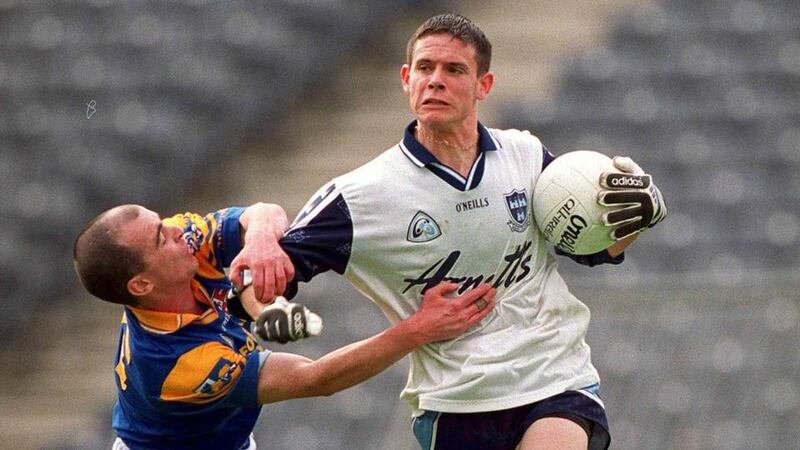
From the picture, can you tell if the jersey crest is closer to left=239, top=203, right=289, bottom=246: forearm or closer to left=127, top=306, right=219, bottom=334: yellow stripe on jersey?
A: left=239, top=203, right=289, bottom=246: forearm

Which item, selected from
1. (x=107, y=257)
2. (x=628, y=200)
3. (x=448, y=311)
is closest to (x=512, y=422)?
(x=448, y=311)

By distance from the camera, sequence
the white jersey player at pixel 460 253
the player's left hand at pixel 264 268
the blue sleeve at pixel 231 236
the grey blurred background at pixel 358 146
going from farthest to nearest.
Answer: the grey blurred background at pixel 358 146, the blue sleeve at pixel 231 236, the white jersey player at pixel 460 253, the player's left hand at pixel 264 268

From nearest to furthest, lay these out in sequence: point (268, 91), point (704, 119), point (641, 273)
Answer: point (641, 273) → point (704, 119) → point (268, 91)

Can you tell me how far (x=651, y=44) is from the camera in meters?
11.7

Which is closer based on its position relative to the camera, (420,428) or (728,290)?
(420,428)

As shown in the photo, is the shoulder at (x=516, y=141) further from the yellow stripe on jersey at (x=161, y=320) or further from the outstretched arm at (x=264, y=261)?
the yellow stripe on jersey at (x=161, y=320)

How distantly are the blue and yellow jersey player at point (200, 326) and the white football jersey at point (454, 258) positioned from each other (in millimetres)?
110

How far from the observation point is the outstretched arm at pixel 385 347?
5.36 metres

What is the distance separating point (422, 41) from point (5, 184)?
22.5ft

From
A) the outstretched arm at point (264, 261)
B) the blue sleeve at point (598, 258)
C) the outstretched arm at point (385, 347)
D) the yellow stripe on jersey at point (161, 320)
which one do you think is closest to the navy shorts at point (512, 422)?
the outstretched arm at point (385, 347)

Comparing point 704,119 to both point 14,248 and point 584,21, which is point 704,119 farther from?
point 14,248

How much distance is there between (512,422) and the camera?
18.1 ft

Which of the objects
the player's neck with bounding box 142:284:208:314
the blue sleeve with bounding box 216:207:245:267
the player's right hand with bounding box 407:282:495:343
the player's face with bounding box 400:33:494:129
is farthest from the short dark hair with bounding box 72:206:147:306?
the player's face with bounding box 400:33:494:129

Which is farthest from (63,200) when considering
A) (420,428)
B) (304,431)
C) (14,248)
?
(420,428)
